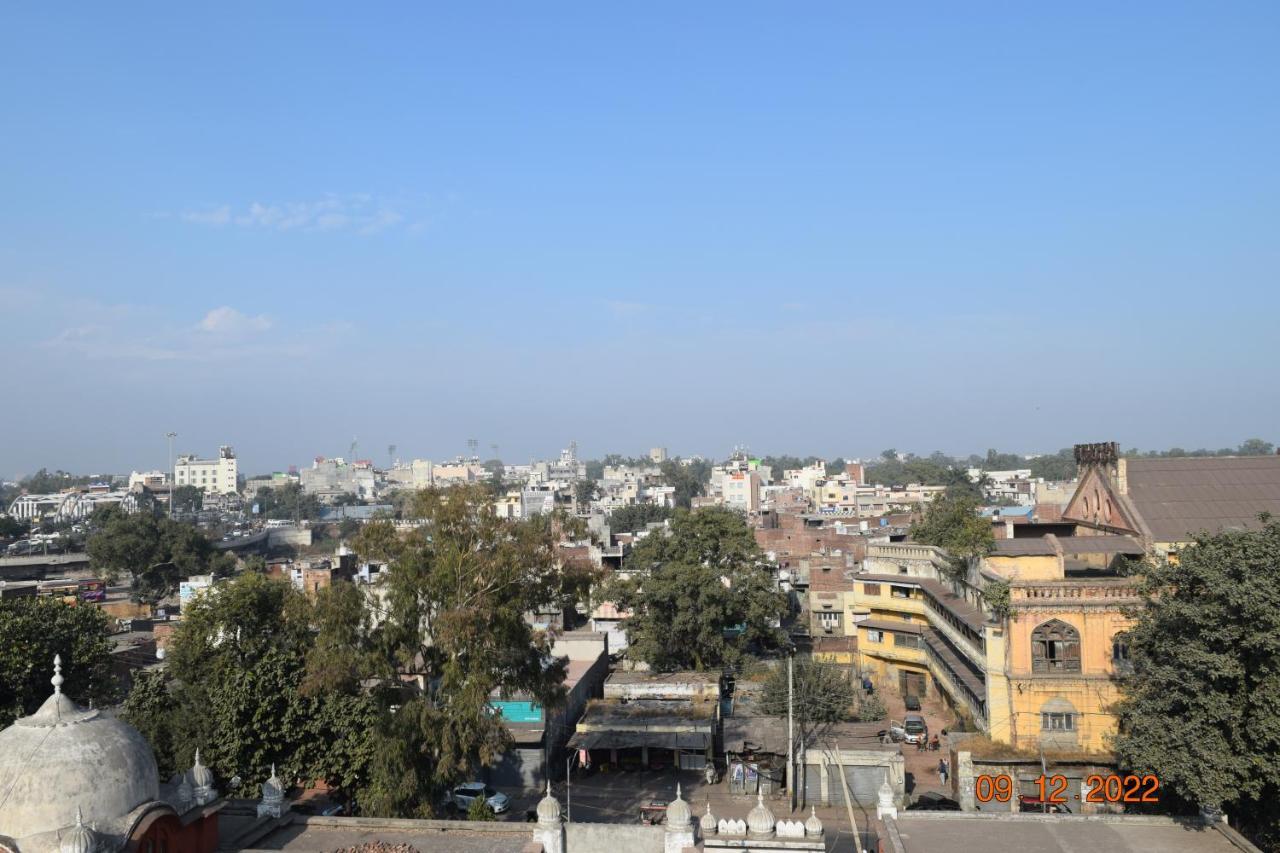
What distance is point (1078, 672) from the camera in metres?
24.0

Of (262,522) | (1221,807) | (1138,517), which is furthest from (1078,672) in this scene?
(262,522)

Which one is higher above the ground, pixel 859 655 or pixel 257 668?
pixel 257 668

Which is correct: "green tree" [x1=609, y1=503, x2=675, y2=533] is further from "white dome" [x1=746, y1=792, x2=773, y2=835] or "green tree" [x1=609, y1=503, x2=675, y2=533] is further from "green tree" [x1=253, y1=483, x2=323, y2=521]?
"white dome" [x1=746, y1=792, x2=773, y2=835]

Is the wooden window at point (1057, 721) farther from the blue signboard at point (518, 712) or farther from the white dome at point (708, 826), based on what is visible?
the blue signboard at point (518, 712)

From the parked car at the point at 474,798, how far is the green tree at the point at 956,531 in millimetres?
15026

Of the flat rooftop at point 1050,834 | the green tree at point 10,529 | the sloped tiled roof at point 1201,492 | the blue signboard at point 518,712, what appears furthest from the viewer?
the green tree at point 10,529

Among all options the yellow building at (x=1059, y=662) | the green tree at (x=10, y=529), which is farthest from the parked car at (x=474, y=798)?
the green tree at (x=10, y=529)

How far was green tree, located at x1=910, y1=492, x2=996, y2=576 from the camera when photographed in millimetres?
31016

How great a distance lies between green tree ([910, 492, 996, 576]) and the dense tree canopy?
50.7 meters

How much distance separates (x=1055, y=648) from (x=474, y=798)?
1482 cm

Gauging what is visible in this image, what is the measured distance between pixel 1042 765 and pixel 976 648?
4.31 meters

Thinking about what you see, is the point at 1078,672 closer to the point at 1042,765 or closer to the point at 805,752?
the point at 1042,765

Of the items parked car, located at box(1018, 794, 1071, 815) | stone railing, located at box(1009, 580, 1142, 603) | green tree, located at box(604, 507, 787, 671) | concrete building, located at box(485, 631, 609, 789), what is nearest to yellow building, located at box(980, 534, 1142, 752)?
stone railing, located at box(1009, 580, 1142, 603)

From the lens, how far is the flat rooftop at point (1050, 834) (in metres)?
16.2
